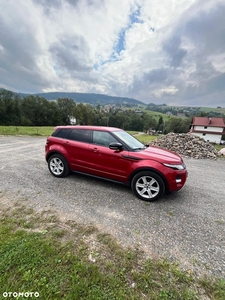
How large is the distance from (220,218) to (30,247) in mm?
3648

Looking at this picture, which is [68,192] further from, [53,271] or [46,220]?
[53,271]

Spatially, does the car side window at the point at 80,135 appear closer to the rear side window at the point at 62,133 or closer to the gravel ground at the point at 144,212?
the rear side window at the point at 62,133

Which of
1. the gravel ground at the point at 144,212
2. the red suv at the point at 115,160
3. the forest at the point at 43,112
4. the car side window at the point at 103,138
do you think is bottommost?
the gravel ground at the point at 144,212

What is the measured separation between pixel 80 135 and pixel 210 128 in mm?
47752

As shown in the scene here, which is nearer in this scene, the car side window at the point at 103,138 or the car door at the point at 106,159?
the car door at the point at 106,159

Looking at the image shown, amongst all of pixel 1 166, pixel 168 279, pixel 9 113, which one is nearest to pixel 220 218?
pixel 168 279

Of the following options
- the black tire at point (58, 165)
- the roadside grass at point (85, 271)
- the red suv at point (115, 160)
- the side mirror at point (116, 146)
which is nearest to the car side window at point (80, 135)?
the red suv at point (115, 160)

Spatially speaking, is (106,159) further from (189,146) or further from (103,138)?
(189,146)

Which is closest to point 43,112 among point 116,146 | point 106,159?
point 106,159

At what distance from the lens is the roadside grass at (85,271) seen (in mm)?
1634

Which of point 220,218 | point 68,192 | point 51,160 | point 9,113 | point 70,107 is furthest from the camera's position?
point 70,107

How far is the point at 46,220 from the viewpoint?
2.71 m

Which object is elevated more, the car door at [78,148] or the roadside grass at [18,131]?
the car door at [78,148]

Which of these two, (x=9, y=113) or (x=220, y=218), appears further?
(x=9, y=113)
